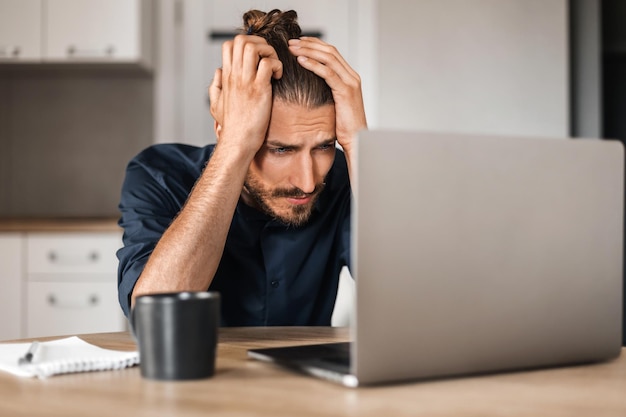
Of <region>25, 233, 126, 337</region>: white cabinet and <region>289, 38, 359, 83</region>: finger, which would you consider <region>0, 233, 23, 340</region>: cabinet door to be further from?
<region>289, 38, 359, 83</region>: finger

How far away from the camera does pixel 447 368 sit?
847 mm

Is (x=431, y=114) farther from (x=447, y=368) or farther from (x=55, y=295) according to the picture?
(x=447, y=368)

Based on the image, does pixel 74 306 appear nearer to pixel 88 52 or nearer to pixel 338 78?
pixel 88 52

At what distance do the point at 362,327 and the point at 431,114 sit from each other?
278 centimetres

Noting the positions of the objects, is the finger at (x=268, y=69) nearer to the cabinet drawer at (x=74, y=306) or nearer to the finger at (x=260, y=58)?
the finger at (x=260, y=58)

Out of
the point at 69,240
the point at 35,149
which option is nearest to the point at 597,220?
the point at 69,240

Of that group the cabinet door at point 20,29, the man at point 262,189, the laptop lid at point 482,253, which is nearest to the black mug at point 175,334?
the laptop lid at point 482,253

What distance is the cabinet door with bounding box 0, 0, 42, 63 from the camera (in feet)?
11.3

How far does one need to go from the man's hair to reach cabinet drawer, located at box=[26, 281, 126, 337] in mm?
1616

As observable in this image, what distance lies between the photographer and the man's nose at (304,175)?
1.58m

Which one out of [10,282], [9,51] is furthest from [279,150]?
A: [9,51]

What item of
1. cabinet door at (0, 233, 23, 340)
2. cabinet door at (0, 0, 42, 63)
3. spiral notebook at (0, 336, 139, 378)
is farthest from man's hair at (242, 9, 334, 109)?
cabinet door at (0, 0, 42, 63)

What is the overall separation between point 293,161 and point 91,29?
7.07 feet

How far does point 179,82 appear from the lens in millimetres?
3760
